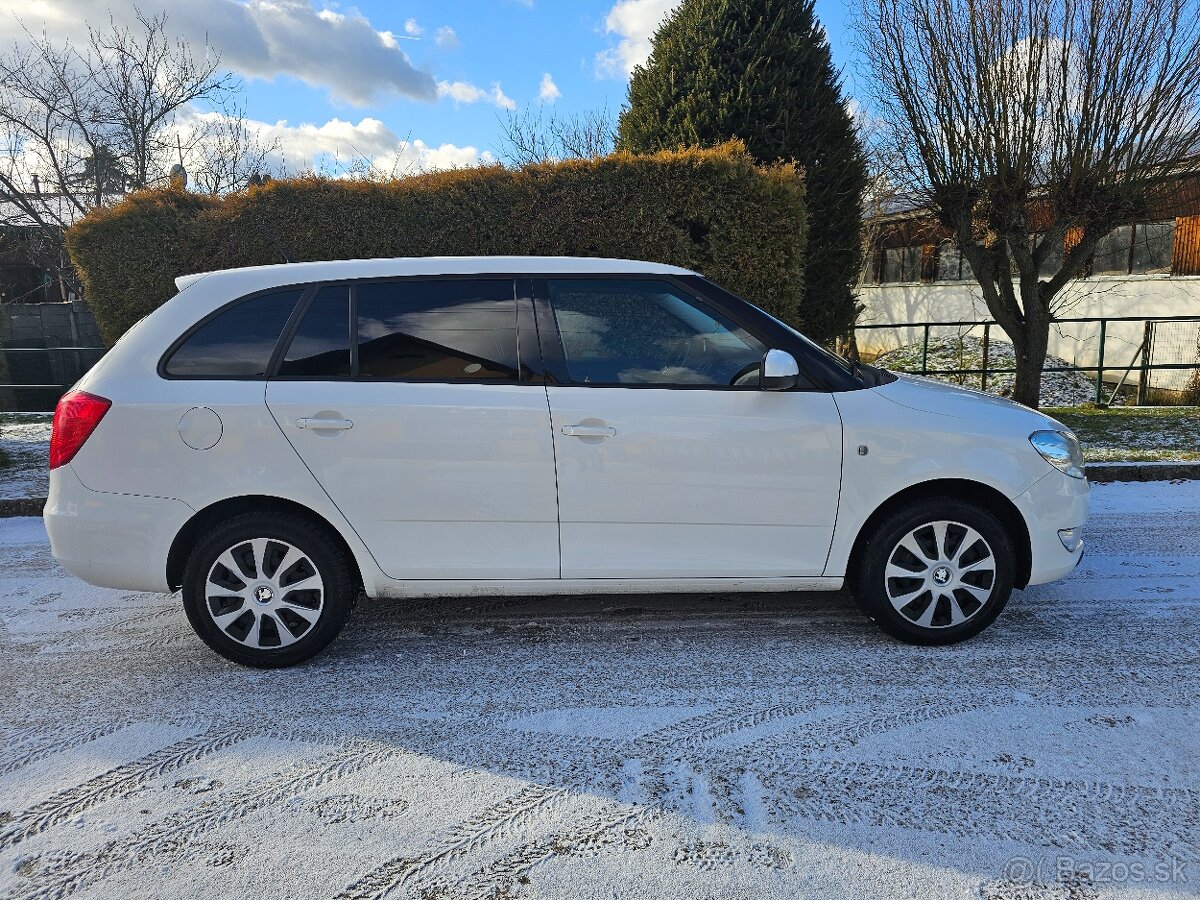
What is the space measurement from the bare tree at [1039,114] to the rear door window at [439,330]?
23.1ft

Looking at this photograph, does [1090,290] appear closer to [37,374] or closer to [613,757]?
[613,757]

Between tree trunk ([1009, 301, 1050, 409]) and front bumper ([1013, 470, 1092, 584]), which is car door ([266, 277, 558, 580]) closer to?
front bumper ([1013, 470, 1092, 584])

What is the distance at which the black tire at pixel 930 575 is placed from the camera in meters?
3.38

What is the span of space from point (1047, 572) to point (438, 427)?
2855 mm

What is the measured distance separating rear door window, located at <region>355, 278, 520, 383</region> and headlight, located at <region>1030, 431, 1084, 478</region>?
2394mm

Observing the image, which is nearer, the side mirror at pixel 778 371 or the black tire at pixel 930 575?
the side mirror at pixel 778 371

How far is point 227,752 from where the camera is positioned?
272cm

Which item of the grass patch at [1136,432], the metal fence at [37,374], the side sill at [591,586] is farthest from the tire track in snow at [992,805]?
the metal fence at [37,374]

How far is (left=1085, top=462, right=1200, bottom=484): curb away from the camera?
689cm

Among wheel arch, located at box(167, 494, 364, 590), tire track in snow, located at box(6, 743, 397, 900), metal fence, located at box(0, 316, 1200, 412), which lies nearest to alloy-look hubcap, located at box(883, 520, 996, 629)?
tire track in snow, located at box(6, 743, 397, 900)

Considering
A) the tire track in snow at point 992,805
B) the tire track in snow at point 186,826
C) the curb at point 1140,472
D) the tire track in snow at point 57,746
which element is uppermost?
the curb at point 1140,472

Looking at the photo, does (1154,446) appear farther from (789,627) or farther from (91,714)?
(91,714)

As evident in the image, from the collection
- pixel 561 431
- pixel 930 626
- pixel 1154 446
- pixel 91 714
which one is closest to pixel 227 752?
pixel 91 714

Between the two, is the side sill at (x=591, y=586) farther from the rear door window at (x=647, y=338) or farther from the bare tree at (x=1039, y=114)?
the bare tree at (x=1039, y=114)
